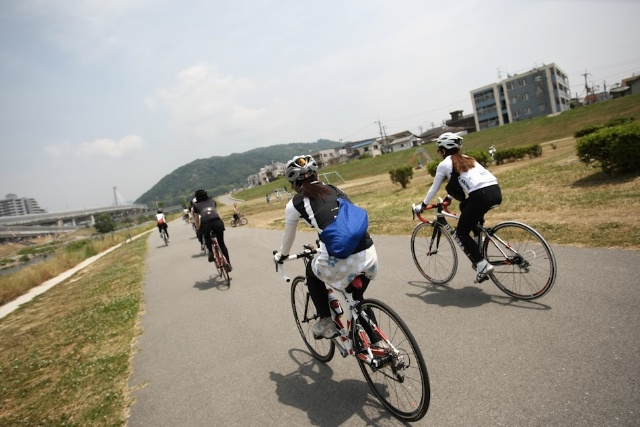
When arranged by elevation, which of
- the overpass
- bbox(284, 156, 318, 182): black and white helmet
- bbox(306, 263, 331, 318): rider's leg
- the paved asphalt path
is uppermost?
the overpass

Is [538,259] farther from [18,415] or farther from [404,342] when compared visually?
[18,415]

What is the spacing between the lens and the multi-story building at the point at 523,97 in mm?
73875

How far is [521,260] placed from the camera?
445 centimetres

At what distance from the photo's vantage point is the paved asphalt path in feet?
9.15

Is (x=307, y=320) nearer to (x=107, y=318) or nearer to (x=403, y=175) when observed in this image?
(x=107, y=318)

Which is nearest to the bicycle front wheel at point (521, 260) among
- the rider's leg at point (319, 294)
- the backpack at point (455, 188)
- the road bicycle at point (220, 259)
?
the backpack at point (455, 188)

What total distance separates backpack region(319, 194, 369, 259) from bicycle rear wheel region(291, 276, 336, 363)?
1131mm

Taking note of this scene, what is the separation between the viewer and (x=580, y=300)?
4.11 m

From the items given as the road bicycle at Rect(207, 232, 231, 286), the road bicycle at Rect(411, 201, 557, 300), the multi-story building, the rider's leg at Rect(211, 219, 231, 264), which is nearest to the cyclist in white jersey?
the road bicycle at Rect(411, 201, 557, 300)

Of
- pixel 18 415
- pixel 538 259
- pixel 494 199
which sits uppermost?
pixel 494 199

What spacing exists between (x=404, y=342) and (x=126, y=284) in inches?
413

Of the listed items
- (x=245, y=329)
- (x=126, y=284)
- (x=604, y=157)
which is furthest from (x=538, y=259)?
(x=126, y=284)

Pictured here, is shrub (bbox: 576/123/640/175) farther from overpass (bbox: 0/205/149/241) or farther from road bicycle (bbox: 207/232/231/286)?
overpass (bbox: 0/205/149/241)

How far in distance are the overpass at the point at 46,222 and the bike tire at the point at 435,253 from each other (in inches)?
→ 4857
